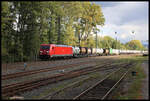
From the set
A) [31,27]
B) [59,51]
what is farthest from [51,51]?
[31,27]

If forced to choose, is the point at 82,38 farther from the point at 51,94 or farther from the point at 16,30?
the point at 51,94

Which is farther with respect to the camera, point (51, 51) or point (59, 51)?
point (59, 51)

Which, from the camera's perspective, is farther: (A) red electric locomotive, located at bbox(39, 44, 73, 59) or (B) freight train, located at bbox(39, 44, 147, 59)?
(B) freight train, located at bbox(39, 44, 147, 59)

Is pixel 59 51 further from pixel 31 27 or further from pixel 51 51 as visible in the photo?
pixel 31 27

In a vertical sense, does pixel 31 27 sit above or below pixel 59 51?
above

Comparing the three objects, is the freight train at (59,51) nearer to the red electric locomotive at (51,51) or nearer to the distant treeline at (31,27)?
the red electric locomotive at (51,51)

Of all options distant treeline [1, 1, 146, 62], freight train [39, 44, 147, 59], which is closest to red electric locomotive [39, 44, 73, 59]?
freight train [39, 44, 147, 59]

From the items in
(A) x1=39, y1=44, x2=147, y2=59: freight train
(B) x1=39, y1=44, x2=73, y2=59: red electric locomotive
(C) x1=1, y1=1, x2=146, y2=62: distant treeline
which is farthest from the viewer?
(A) x1=39, y1=44, x2=147, y2=59: freight train

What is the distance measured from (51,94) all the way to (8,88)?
3.00 metres

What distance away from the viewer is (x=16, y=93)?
34.6 feet

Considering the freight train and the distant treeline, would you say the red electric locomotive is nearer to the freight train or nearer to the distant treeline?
the freight train

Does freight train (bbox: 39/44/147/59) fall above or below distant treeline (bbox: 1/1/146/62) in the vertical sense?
below

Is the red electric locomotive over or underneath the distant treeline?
underneath

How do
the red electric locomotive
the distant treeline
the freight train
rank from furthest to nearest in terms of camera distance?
the freight train, the red electric locomotive, the distant treeline
